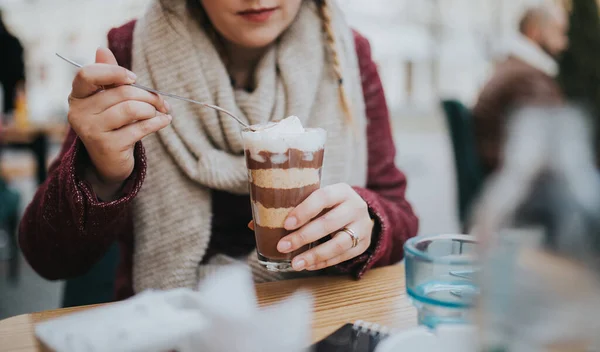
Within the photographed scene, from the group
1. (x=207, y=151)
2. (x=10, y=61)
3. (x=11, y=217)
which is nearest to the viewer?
(x=207, y=151)

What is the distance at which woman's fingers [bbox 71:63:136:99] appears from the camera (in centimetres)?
79

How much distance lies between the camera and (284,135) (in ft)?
2.82

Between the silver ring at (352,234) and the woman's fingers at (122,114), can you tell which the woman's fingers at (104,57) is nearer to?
the woman's fingers at (122,114)

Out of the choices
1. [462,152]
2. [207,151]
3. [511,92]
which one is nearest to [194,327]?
[207,151]

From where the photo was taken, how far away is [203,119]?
1.29 m

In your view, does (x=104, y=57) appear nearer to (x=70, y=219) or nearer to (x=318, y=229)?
(x=70, y=219)

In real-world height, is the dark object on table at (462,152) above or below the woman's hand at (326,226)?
below

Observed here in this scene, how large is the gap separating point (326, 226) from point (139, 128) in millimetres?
359

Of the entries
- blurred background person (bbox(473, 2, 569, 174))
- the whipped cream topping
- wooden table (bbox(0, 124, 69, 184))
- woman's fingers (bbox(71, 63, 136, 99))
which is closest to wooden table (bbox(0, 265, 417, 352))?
the whipped cream topping

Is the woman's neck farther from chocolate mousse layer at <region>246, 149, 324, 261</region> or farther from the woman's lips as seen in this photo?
chocolate mousse layer at <region>246, 149, 324, 261</region>

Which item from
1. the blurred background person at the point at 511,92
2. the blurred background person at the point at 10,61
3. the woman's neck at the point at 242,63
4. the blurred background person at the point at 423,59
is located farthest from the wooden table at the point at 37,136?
the blurred background person at the point at 511,92

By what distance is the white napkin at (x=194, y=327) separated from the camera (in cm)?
55

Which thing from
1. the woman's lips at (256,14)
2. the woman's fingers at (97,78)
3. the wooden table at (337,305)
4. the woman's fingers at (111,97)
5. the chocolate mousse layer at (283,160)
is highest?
the woman's lips at (256,14)

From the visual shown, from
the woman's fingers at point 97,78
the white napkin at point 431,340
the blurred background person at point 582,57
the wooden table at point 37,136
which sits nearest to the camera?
the white napkin at point 431,340
